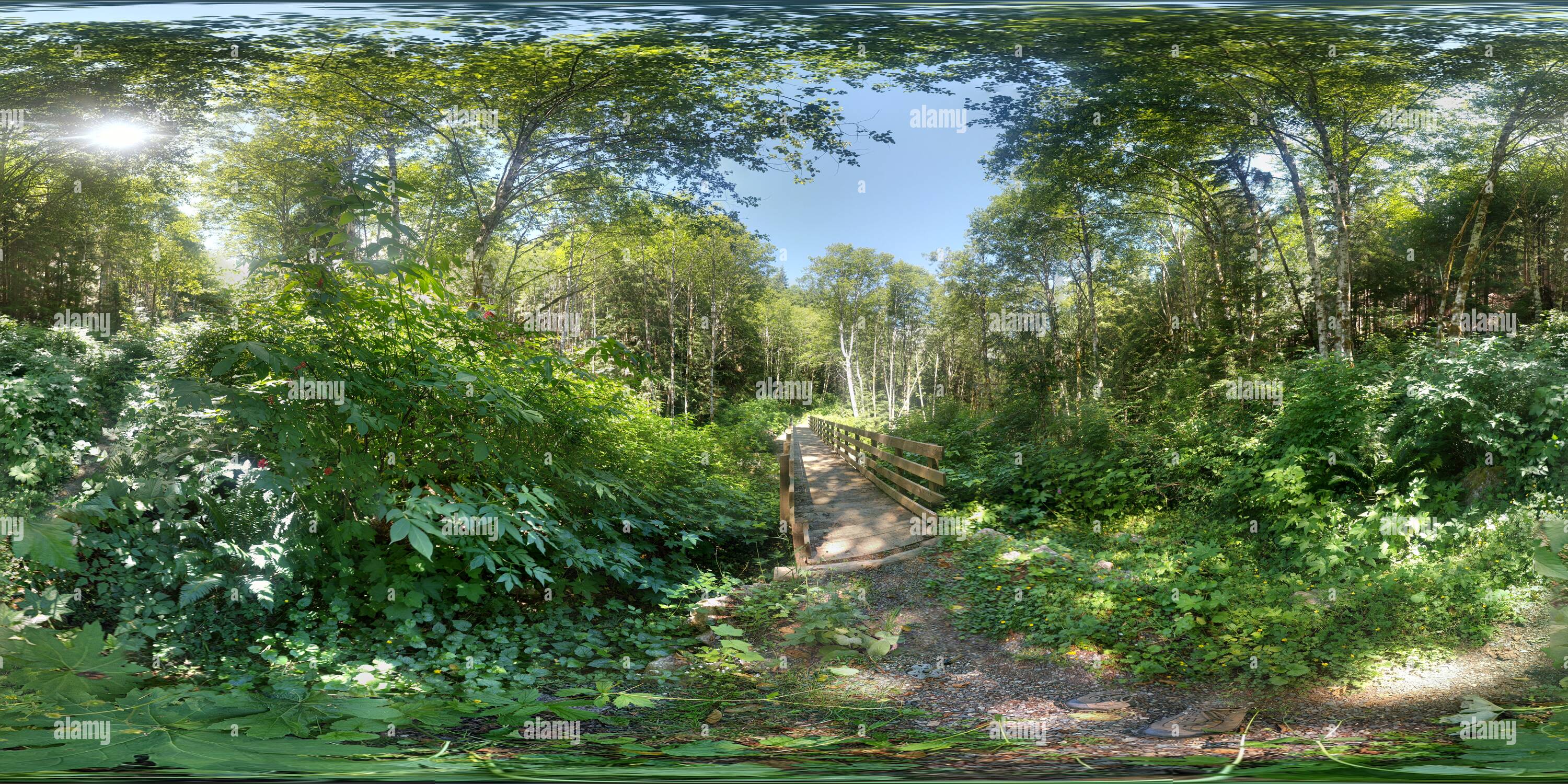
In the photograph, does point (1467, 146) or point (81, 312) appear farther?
point (1467, 146)

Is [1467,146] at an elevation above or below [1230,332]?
above

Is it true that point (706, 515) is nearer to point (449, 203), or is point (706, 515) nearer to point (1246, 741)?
point (449, 203)

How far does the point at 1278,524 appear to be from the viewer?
2.62m

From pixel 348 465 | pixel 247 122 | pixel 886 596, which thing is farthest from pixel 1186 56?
pixel 348 465

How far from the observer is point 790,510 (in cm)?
295

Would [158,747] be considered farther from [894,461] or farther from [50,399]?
[894,461]

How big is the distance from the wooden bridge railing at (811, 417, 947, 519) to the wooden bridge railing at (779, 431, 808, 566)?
0.21 metres

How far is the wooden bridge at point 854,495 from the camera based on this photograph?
2.69 metres

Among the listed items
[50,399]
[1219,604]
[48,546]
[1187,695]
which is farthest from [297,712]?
[1219,604]

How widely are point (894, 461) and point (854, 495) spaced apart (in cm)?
92

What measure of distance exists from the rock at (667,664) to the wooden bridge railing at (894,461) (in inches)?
41.1

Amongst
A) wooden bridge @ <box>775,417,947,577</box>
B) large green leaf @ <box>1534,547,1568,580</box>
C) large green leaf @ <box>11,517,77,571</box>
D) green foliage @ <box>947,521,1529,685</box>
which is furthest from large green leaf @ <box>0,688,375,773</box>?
large green leaf @ <box>1534,547,1568,580</box>

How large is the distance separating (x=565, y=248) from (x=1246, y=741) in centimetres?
201

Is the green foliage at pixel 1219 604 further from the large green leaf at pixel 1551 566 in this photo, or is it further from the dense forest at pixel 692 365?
the large green leaf at pixel 1551 566
